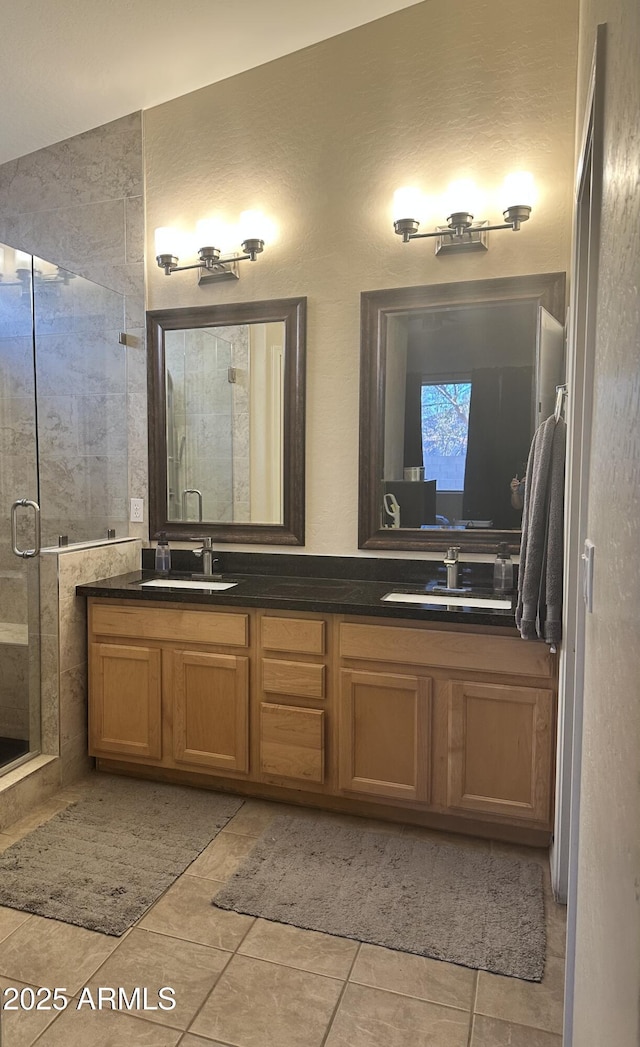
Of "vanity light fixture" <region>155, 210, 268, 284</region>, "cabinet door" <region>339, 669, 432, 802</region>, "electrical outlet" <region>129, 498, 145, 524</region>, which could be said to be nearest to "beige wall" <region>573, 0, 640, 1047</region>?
"cabinet door" <region>339, 669, 432, 802</region>

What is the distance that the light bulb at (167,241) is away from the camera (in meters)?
3.19

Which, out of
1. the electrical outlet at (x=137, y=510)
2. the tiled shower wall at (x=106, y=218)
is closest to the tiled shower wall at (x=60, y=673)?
the electrical outlet at (x=137, y=510)

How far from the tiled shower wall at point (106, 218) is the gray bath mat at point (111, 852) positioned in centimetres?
128

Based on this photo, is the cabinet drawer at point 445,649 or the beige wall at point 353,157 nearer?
the cabinet drawer at point 445,649

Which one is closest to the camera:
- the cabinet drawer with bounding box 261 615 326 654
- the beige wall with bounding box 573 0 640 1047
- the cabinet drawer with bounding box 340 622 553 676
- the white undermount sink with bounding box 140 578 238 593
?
the beige wall with bounding box 573 0 640 1047

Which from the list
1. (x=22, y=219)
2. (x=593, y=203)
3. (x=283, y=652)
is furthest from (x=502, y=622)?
(x=22, y=219)

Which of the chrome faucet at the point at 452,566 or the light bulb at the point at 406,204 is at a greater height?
the light bulb at the point at 406,204

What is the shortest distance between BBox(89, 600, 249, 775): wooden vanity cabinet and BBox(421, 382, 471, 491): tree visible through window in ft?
3.27

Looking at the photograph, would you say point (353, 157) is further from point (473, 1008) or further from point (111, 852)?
point (473, 1008)

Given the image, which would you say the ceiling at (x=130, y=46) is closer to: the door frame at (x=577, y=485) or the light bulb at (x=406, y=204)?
the light bulb at (x=406, y=204)

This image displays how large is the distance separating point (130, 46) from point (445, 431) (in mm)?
1980

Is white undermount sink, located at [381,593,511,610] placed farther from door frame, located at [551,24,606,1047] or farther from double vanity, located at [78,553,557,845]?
door frame, located at [551,24,606,1047]

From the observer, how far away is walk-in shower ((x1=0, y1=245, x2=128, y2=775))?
9.12 feet

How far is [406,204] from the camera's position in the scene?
9.09 ft
